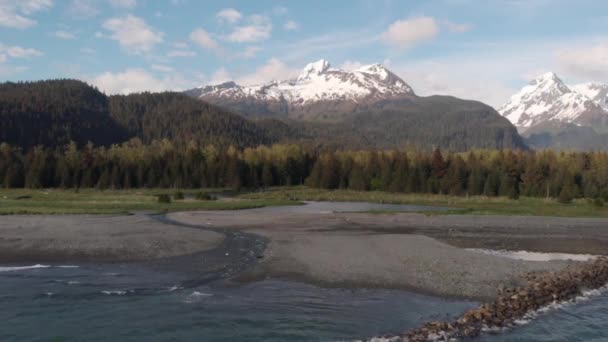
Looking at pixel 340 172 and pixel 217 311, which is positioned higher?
pixel 340 172

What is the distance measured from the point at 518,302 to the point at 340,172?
379 ft

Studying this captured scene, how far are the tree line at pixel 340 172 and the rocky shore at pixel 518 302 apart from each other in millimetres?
75478

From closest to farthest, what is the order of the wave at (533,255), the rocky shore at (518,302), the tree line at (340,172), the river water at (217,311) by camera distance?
the river water at (217,311) → the rocky shore at (518,302) → the wave at (533,255) → the tree line at (340,172)

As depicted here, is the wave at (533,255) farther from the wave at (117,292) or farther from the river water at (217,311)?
the wave at (117,292)

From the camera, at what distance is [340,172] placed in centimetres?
13762

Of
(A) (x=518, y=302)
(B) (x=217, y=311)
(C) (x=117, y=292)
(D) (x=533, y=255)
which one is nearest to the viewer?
(B) (x=217, y=311)

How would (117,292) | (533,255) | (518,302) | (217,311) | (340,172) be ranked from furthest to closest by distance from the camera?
1. (340,172)
2. (533,255)
3. (117,292)
4. (518,302)
5. (217,311)

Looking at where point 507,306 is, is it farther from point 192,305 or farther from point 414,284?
point 192,305

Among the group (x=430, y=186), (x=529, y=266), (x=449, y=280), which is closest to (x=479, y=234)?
(x=529, y=266)

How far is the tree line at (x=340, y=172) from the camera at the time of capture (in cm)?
11300

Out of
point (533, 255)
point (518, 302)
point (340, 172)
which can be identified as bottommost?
point (518, 302)

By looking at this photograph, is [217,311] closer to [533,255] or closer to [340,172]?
[533,255]

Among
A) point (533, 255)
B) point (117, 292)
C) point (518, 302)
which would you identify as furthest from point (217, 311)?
point (533, 255)

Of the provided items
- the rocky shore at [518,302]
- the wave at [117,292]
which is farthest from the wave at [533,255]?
the wave at [117,292]
